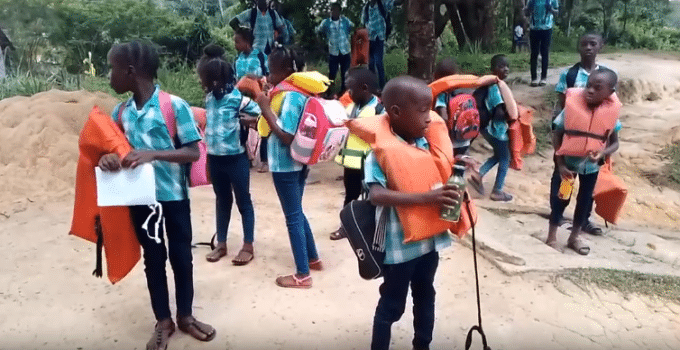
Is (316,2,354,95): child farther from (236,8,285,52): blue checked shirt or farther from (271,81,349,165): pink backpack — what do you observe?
(271,81,349,165): pink backpack

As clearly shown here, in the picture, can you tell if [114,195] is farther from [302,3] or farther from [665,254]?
[302,3]

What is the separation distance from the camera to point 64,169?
623 centimetres

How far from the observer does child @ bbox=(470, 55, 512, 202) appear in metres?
5.82

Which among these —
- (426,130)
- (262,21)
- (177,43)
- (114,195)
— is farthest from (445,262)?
(177,43)

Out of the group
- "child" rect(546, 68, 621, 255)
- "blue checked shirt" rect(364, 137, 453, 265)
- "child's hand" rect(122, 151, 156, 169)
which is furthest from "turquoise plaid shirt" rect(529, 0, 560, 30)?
"child's hand" rect(122, 151, 156, 169)

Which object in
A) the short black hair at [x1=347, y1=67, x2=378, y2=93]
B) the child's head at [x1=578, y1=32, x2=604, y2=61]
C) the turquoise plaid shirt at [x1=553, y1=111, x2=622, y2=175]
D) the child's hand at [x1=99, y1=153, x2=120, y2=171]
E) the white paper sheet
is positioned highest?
the child's head at [x1=578, y1=32, x2=604, y2=61]

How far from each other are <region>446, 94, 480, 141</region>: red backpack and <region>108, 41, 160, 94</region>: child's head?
131 inches

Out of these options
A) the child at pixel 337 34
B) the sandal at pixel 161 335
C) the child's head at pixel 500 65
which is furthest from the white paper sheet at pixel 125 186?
the child at pixel 337 34

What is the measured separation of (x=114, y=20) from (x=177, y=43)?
1904 mm

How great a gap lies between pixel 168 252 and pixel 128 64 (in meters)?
0.99

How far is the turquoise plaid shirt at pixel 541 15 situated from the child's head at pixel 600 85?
4902mm

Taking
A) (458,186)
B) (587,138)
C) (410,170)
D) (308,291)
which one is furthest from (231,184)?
(587,138)

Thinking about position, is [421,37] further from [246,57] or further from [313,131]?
[313,131]

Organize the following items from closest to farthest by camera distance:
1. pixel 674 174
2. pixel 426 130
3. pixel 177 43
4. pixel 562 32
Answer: pixel 426 130, pixel 674 174, pixel 177 43, pixel 562 32
